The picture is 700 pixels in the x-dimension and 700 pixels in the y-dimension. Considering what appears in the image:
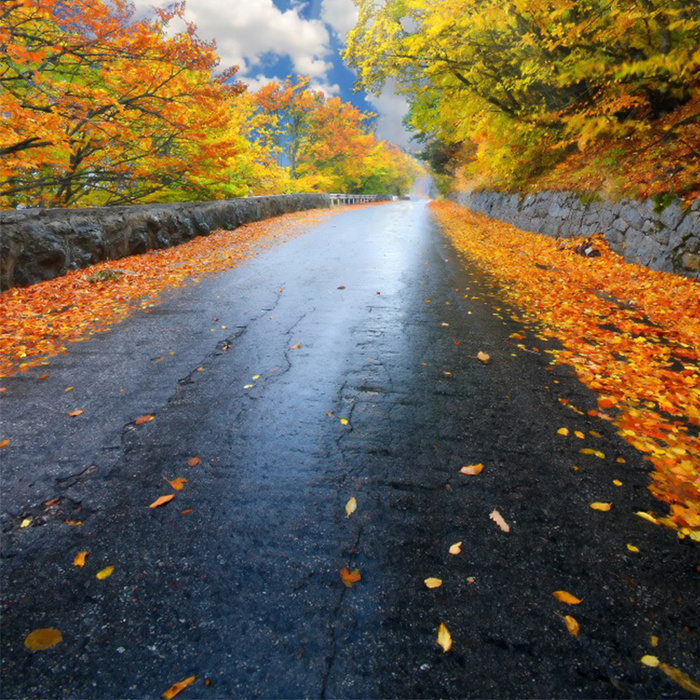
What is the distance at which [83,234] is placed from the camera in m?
7.05

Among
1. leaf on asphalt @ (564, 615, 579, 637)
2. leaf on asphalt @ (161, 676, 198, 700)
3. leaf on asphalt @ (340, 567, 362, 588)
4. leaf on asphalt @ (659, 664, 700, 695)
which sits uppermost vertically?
leaf on asphalt @ (161, 676, 198, 700)

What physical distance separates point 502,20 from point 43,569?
1187 centimetres

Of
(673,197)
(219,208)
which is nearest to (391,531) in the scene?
(673,197)

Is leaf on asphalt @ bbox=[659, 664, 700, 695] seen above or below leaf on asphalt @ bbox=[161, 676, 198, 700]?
below

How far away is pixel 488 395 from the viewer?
129 inches

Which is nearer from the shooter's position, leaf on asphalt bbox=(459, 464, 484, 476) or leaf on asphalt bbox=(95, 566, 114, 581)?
leaf on asphalt bbox=(95, 566, 114, 581)

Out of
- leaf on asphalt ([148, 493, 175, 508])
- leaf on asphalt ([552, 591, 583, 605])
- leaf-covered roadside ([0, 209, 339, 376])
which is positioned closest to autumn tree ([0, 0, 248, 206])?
leaf-covered roadside ([0, 209, 339, 376])

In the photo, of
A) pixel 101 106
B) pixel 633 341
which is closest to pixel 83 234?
pixel 101 106

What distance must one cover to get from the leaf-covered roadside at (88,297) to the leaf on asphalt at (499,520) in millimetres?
4165

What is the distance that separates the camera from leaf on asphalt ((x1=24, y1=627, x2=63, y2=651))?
151 cm

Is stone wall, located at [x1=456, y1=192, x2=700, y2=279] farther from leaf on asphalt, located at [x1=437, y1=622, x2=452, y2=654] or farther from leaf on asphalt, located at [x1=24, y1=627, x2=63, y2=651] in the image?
leaf on asphalt, located at [x1=24, y1=627, x2=63, y2=651]

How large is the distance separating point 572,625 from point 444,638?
532 mm

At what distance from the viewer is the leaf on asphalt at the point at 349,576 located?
1.76 meters

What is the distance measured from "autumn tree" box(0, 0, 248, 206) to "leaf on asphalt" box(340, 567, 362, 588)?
7010 millimetres
